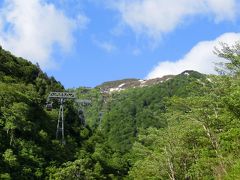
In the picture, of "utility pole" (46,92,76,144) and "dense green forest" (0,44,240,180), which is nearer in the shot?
"dense green forest" (0,44,240,180)

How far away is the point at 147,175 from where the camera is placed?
178 feet

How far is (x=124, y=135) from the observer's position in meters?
117

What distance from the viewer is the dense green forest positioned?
3338 cm

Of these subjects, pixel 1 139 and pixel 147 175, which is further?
pixel 1 139

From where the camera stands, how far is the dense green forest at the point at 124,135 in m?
33.4

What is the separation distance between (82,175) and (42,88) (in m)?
30.2

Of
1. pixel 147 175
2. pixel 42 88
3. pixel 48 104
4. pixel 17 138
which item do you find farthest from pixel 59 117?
pixel 147 175

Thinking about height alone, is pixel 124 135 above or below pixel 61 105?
below

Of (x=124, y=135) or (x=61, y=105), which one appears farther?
(x=124, y=135)

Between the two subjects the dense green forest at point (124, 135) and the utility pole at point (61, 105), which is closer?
the dense green forest at point (124, 135)

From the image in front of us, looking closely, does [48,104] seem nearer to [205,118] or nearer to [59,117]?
[59,117]

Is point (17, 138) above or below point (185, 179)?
above

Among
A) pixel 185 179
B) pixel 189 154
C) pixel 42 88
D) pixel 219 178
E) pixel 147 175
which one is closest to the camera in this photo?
A: pixel 219 178

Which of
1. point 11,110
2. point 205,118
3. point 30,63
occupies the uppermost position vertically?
point 30,63
